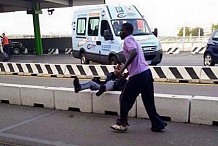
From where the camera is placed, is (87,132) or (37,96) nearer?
(87,132)

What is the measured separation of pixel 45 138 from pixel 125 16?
9007 mm

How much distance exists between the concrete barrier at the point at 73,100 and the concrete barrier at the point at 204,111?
2168mm

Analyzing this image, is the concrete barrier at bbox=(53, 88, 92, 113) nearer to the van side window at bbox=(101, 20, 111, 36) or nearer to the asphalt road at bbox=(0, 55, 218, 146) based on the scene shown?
the asphalt road at bbox=(0, 55, 218, 146)

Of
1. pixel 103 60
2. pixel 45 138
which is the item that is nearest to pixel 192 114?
pixel 45 138

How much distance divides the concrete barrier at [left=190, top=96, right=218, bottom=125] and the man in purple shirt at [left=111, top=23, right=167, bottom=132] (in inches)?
29.7

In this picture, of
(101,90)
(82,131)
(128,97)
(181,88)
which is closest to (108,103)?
(101,90)

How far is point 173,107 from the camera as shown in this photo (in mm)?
5594

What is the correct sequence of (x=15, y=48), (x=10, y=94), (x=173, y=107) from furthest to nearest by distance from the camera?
(x=15, y=48)
(x=10, y=94)
(x=173, y=107)

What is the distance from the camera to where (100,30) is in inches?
531

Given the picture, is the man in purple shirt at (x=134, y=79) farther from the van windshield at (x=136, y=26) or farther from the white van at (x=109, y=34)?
the van windshield at (x=136, y=26)

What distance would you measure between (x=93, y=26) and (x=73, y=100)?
8.11 m

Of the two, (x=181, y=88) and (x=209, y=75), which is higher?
(x=209, y=75)

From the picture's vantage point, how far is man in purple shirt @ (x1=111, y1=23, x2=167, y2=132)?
4.78 metres

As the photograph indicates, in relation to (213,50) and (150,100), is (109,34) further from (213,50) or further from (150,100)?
(150,100)
